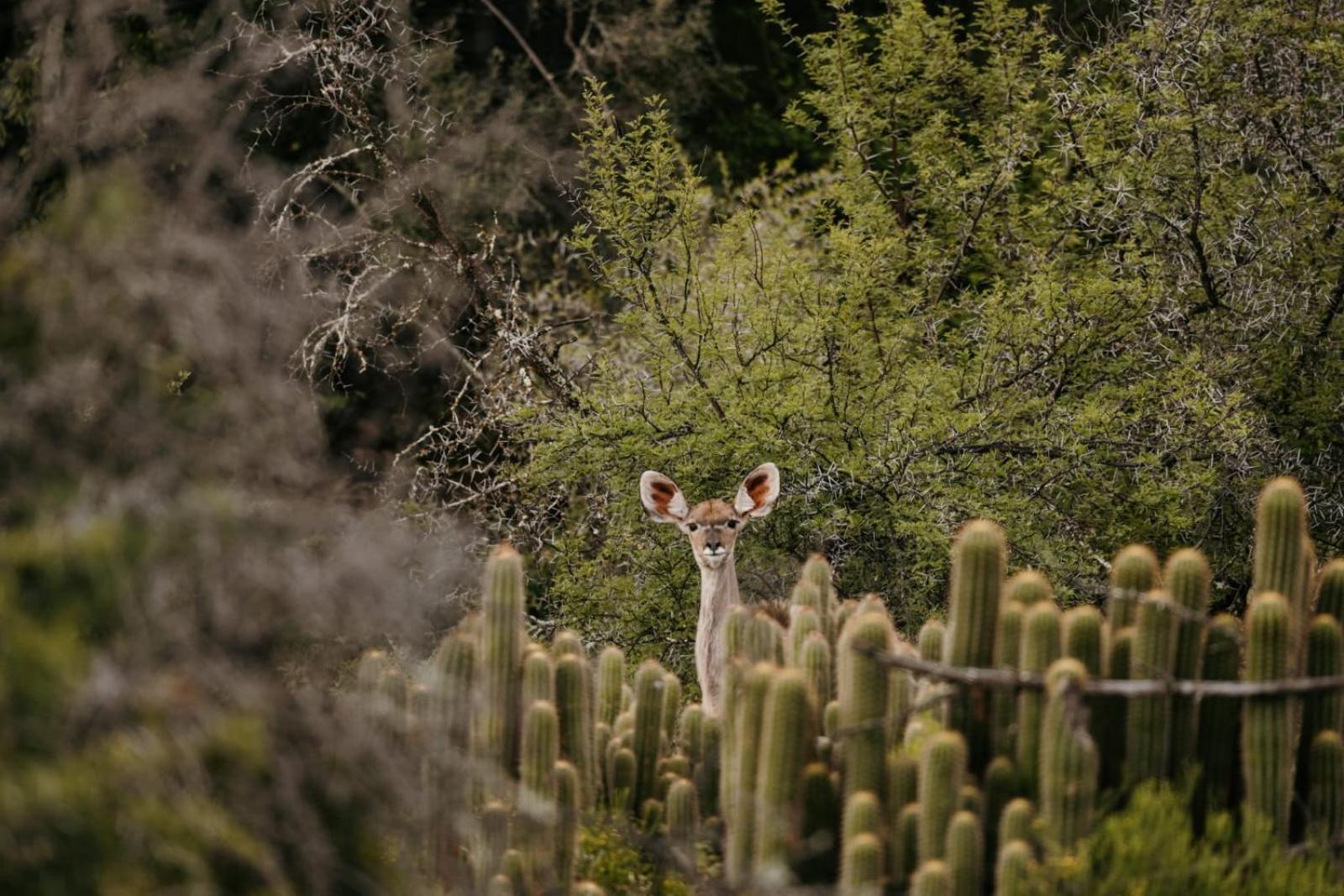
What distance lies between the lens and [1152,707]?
4.80 metres

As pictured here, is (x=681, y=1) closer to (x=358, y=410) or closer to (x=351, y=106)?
(x=358, y=410)

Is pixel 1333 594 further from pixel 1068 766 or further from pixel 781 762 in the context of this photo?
pixel 781 762

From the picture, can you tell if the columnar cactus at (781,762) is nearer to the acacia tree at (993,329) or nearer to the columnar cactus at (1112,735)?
the columnar cactus at (1112,735)

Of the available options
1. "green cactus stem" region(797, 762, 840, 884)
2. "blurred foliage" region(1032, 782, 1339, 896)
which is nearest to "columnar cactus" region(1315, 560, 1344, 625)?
"blurred foliage" region(1032, 782, 1339, 896)

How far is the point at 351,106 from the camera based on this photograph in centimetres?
1123

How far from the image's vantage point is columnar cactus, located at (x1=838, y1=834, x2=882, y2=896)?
4.36 meters

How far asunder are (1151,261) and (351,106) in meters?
5.44

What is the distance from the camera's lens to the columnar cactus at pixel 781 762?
458 cm

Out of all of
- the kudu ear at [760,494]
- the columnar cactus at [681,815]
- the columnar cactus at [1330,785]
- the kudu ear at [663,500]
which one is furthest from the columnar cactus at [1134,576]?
the kudu ear at [663,500]

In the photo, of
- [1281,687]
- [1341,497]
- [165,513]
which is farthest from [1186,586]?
[1341,497]

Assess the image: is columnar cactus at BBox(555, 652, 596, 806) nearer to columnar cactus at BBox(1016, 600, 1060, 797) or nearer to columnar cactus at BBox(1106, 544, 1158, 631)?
columnar cactus at BBox(1016, 600, 1060, 797)

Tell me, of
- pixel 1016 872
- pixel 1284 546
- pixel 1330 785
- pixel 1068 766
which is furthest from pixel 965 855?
pixel 1284 546

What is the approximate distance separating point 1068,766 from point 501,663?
5.97 ft

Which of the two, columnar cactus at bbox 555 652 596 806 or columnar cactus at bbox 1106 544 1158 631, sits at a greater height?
columnar cactus at bbox 1106 544 1158 631
